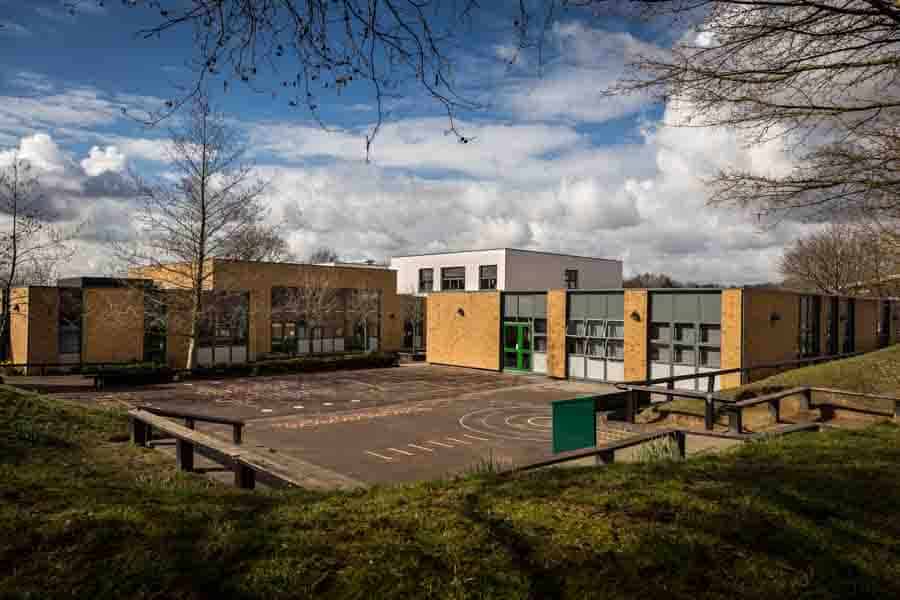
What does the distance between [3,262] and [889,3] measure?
25.4 meters

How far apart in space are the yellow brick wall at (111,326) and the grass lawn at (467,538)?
27.5 metres

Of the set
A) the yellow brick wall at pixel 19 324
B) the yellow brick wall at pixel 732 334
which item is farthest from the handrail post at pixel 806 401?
the yellow brick wall at pixel 19 324

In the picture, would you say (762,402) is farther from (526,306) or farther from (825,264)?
(825,264)

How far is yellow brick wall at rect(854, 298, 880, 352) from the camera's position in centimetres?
2927

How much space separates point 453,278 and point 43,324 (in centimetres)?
3415

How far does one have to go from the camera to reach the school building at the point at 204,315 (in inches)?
Answer: 1132

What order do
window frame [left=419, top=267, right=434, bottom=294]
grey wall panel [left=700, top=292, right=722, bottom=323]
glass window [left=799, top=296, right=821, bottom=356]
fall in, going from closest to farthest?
grey wall panel [left=700, top=292, right=722, bottom=323], glass window [left=799, top=296, right=821, bottom=356], window frame [left=419, top=267, right=434, bottom=294]

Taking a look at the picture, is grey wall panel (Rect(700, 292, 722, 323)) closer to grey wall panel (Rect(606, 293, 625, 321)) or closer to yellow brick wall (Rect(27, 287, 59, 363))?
grey wall panel (Rect(606, 293, 625, 321))

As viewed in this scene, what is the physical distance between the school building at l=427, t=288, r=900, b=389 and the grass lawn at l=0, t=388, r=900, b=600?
671 inches

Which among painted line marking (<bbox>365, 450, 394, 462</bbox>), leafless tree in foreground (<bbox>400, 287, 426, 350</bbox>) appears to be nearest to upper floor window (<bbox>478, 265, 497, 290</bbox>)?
leafless tree in foreground (<bbox>400, 287, 426, 350</bbox>)

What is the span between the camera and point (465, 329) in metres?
32.1

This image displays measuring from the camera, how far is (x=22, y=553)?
3.33 meters

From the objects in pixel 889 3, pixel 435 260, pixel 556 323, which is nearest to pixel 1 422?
pixel 889 3

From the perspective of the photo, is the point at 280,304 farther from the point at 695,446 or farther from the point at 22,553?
the point at 22,553
